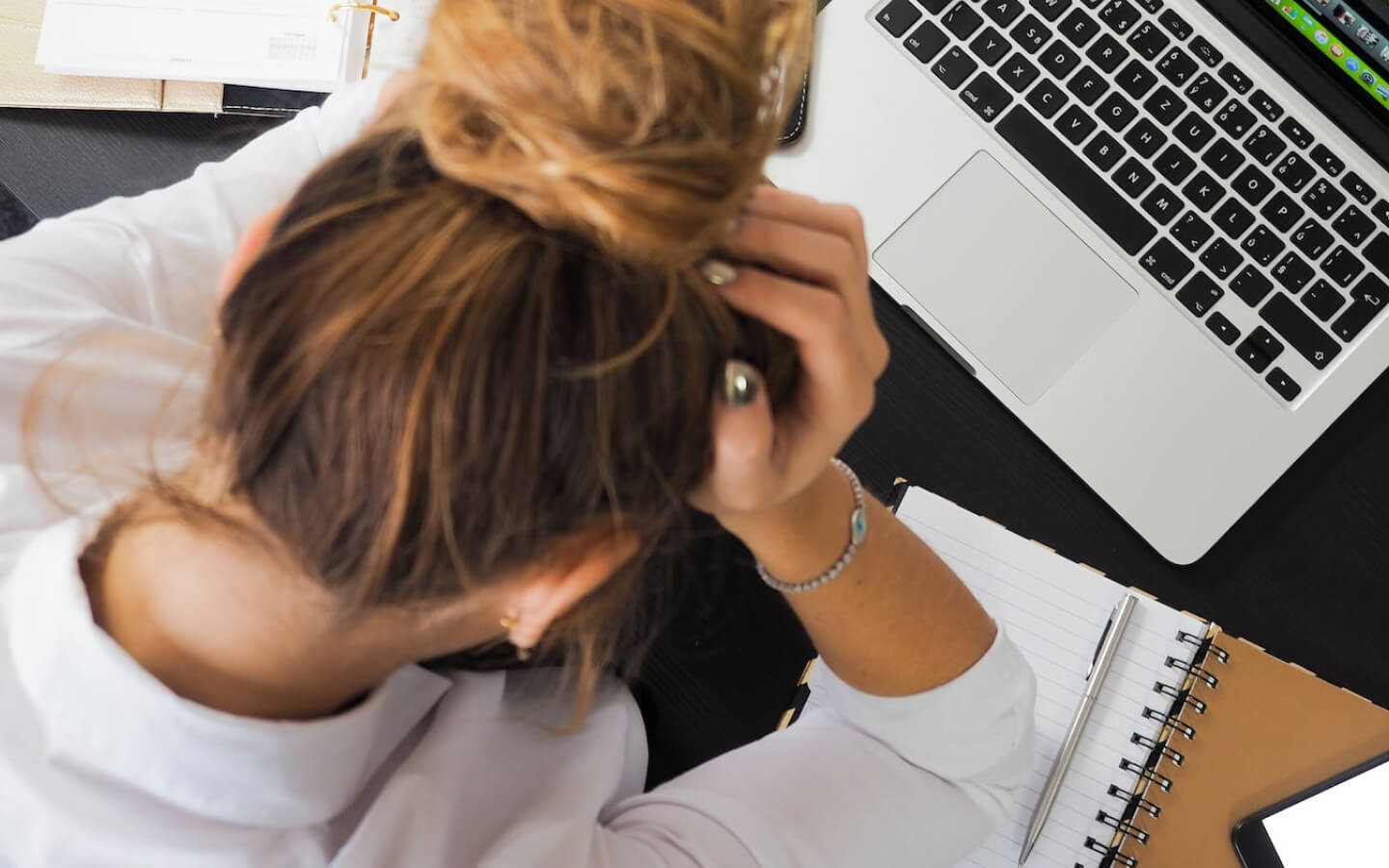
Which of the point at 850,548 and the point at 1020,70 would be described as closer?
the point at 850,548

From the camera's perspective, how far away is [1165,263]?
2.19 ft

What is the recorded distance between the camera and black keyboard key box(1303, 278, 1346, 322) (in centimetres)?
66

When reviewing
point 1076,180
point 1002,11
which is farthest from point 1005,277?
point 1002,11

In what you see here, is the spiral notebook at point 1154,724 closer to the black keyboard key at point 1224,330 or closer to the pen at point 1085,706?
the pen at point 1085,706

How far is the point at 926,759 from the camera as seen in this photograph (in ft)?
1.87

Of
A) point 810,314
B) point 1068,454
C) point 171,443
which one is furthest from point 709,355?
point 1068,454

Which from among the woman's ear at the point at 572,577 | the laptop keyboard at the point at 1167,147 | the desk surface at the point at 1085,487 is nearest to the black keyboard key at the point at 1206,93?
the laptop keyboard at the point at 1167,147

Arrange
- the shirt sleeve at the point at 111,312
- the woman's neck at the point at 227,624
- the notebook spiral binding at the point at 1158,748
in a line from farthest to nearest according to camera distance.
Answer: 1. the notebook spiral binding at the point at 1158,748
2. the shirt sleeve at the point at 111,312
3. the woman's neck at the point at 227,624

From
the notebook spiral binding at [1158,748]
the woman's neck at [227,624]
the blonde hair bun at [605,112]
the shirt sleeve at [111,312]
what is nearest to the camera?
the blonde hair bun at [605,112]

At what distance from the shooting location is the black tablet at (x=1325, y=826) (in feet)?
2.00

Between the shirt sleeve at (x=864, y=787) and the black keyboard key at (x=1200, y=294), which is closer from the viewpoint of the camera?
the shirt sleeve at (x=864, y=787)

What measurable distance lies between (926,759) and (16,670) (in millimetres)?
470

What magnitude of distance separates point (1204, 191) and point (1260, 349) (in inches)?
4.6

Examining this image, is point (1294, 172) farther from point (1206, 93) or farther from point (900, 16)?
point (900, 16)
